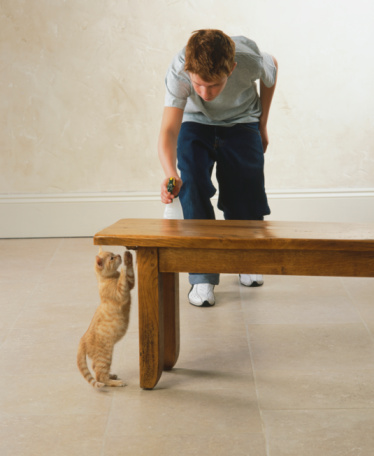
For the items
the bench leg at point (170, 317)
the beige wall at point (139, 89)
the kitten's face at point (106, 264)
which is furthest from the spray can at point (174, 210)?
the beige wall at point (139, 89)

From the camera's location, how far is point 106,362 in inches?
76.9

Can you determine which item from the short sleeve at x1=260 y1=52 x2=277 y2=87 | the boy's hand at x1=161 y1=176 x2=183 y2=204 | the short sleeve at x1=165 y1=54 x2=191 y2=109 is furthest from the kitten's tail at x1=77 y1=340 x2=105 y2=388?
the short sleeve at x1=260 y1=52 x2=277 y2=87

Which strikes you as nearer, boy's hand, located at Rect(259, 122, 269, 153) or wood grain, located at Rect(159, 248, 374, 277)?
wood grain, located at Rect(159, 248, 374, 277)

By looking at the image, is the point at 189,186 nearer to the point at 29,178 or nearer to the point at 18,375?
the point at 18,375


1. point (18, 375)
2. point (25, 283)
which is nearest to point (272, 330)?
point (18, 375)

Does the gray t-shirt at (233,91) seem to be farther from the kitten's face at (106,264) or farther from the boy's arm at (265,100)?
the kitten's face at (106,264)

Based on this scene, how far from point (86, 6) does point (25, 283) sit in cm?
172

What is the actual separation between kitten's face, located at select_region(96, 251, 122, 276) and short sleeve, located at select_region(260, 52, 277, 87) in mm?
1118

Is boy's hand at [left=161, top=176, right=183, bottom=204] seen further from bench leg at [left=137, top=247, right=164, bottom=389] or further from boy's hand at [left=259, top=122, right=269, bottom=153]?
boy's hand at [left=259, top=122, right=269, bottom=153]

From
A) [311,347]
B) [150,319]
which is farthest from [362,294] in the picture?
[150,319]

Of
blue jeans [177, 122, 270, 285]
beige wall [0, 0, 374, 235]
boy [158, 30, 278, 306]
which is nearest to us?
boy [158, 30, 278, 306]

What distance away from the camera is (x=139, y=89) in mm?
3881

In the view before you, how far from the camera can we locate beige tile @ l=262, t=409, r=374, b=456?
161cm

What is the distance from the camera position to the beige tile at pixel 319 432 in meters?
1.61
